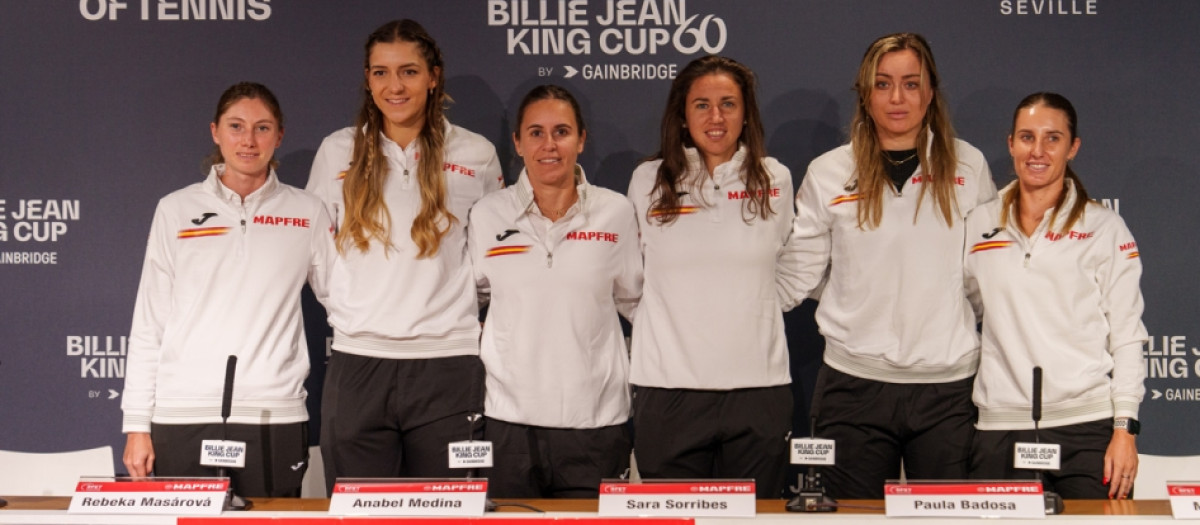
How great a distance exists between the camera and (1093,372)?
294 cm

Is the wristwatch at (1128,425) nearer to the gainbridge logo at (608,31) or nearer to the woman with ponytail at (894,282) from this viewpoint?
the woman with ponytail at (894,282)

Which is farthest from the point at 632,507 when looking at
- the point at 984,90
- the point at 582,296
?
the point at 984,90

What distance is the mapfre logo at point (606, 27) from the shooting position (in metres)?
3.83

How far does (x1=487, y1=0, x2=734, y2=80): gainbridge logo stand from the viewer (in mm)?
3830

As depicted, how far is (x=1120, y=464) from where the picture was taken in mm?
2842

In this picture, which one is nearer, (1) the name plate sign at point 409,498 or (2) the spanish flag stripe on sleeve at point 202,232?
(1) the name plate sign at point 409,498

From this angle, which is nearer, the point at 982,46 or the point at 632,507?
the point at 632,507

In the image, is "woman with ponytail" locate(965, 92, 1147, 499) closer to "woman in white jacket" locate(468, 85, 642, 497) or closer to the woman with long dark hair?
"woman in white jacket" locate(468, 85, 642, 497)

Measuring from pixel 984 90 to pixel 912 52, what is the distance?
763mm

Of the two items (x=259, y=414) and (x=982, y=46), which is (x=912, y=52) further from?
(x=259, y=414)

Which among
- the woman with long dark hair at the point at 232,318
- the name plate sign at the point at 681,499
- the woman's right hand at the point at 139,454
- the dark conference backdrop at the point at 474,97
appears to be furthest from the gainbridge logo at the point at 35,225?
the name plate sign at the point at 681,499

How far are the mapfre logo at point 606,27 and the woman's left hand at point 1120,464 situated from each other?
1825 mm

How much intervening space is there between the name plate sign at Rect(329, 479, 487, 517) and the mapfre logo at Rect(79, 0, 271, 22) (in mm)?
2118

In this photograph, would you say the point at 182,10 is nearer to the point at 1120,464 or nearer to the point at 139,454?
the point at 139,454
